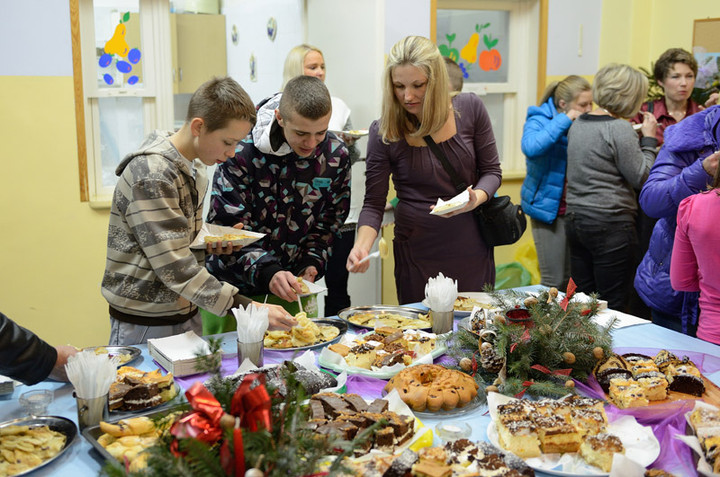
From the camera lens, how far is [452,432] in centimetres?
158

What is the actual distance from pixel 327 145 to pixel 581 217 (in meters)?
1.88

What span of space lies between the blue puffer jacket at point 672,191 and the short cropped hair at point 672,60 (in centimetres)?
Result: 191

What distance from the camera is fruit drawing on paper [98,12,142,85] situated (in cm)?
442

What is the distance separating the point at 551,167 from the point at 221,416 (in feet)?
12.0

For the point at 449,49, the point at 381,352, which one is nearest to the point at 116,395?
the point at 381,352

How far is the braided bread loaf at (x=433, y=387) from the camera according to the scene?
173 centimetres

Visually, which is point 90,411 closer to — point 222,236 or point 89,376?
point 89,376

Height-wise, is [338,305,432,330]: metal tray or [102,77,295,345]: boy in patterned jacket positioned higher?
[102,77,295,345]: boy in patterned jacket

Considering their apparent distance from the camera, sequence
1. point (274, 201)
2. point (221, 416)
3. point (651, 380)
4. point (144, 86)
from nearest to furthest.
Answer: point (221, 416) → point (651, 380) → point (274, 201) → point (144, 86)

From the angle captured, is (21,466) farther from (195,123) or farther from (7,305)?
(7,305)

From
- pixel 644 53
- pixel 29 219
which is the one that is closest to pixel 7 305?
pixel 29 219

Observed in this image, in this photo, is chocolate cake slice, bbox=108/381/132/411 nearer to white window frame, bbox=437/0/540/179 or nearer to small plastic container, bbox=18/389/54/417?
A: small plastic container, bbox=18/389/54/417

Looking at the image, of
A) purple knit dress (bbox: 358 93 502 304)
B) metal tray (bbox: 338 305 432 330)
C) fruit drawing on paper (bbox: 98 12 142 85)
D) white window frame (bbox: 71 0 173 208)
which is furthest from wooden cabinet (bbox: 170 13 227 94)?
metal tray (bbox: 338 305 432 330)

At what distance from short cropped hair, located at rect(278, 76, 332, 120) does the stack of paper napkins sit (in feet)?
3.01
